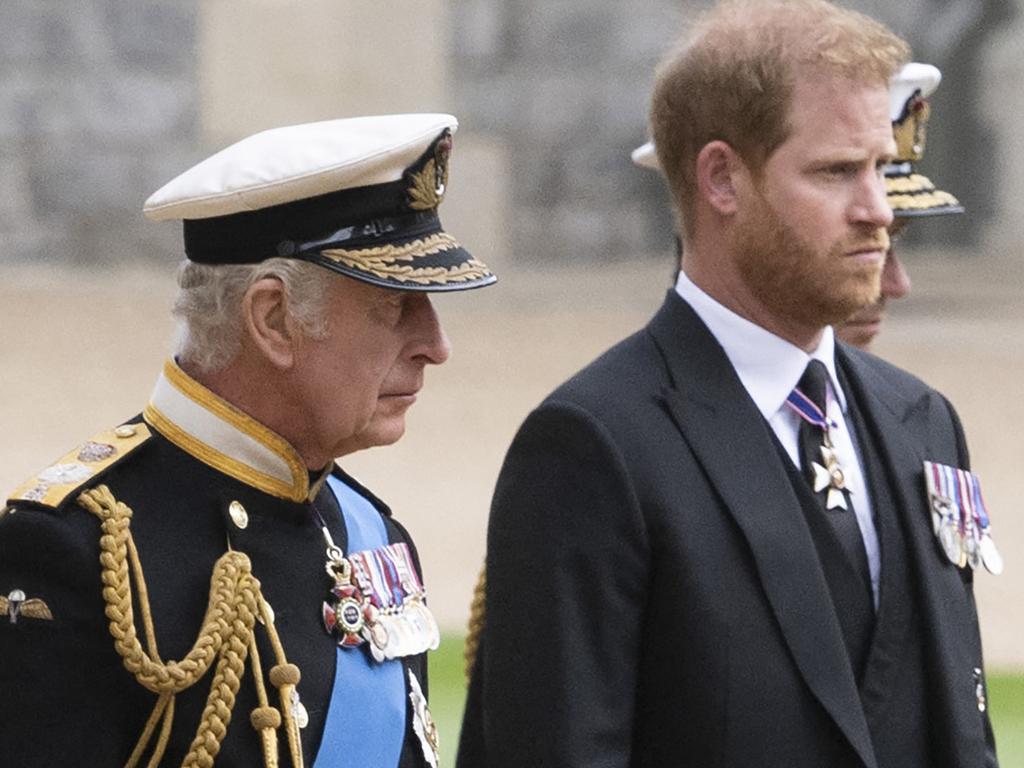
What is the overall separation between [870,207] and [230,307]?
85 centimetres

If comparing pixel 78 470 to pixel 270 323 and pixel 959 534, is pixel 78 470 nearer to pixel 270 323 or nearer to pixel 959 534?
pixel 270 323

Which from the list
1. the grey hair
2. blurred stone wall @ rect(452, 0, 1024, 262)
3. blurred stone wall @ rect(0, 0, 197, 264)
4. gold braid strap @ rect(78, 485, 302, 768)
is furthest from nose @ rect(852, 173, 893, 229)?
blurred stone wall @ rect(0, 0, 197, 264)

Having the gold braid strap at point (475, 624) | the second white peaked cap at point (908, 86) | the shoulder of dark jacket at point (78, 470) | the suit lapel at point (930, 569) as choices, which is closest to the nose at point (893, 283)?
the second white peaked cap at point (908, 86)

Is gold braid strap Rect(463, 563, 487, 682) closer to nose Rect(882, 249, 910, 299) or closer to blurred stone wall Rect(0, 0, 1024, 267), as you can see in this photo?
nose Rect(882, 249, 910, 299)

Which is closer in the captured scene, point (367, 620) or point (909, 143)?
point (367, 620)

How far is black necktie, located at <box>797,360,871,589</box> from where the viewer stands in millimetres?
3316

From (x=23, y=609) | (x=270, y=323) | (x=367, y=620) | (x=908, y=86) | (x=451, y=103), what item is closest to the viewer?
(x=23, y=609)

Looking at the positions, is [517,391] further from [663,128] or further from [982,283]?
[663,128]

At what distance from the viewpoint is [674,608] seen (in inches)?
125

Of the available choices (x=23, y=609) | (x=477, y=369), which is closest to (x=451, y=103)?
(x=477, y=369)

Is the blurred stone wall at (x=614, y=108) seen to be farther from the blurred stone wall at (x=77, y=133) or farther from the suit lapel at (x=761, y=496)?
the suit lapel at (x=761, y=496)

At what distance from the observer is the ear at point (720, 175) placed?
3.39 metres

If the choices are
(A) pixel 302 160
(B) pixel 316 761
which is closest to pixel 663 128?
(A) pixel 302 160

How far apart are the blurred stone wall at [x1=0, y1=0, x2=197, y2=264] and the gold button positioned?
12.8 metres
